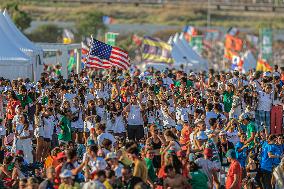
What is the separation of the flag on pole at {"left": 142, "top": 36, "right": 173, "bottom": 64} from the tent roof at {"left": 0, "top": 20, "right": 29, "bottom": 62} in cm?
1909

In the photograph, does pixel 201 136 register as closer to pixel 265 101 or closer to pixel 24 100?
pixel 265 101

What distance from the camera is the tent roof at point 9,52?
3484cm

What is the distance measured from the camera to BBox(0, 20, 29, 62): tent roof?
34.8m

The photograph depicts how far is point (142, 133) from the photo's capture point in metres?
27.6

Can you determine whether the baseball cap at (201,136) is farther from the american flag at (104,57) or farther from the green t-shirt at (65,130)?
the american flag at (104,57)

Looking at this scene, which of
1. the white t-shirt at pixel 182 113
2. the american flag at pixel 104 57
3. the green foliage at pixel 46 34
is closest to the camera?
the white t-shirt at pixel 182 113

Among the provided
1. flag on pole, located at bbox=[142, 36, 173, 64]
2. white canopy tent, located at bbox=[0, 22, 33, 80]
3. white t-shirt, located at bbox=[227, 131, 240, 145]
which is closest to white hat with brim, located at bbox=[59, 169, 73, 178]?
white t-shirt, located at bbox=[227, 131, 240, 145]

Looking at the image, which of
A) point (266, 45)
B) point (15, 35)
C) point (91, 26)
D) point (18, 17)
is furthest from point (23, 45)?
point (91, 26)

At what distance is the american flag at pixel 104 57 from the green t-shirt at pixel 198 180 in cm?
1612

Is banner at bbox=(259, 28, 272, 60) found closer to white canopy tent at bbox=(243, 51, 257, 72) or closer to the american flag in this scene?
white canopy tent at bbox=(243, 51, 257, 72)

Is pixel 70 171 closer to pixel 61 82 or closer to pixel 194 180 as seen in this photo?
pixel 194 180

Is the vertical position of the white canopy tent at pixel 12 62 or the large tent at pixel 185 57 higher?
the large tent at pixel 185 57

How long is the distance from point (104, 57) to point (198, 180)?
664 inches

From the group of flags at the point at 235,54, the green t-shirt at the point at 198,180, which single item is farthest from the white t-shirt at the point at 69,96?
the group of flags at the point at 235,54
